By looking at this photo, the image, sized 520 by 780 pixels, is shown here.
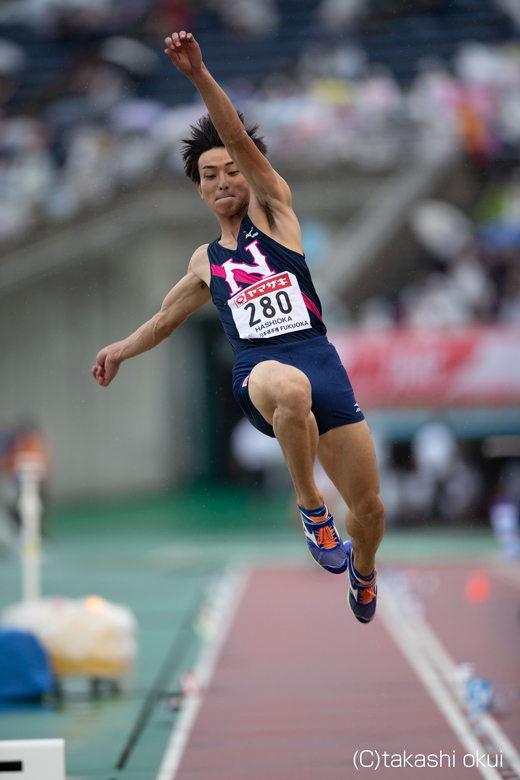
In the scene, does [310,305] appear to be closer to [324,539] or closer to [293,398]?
[293,398]

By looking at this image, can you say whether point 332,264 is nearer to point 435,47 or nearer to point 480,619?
point 435,47

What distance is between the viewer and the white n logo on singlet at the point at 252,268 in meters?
3.65

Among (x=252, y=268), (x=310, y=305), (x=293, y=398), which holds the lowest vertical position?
(x=293, y=398)

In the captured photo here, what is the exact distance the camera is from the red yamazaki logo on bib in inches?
143

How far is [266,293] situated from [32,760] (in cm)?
205

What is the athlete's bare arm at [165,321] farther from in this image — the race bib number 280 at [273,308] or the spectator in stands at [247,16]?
the spectator in stands at [247,16]

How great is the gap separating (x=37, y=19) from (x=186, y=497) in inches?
390

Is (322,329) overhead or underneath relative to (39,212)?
underneath

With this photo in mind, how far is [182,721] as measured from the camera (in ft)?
18.7

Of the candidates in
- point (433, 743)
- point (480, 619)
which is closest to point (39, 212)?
point (480, 619)

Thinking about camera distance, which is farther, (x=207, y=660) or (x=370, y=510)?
(x=207, y=660)

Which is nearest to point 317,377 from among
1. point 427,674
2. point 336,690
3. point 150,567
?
point 336,690

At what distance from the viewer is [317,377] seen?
3592 mm

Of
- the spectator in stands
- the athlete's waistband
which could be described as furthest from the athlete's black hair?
the spectator in stands
